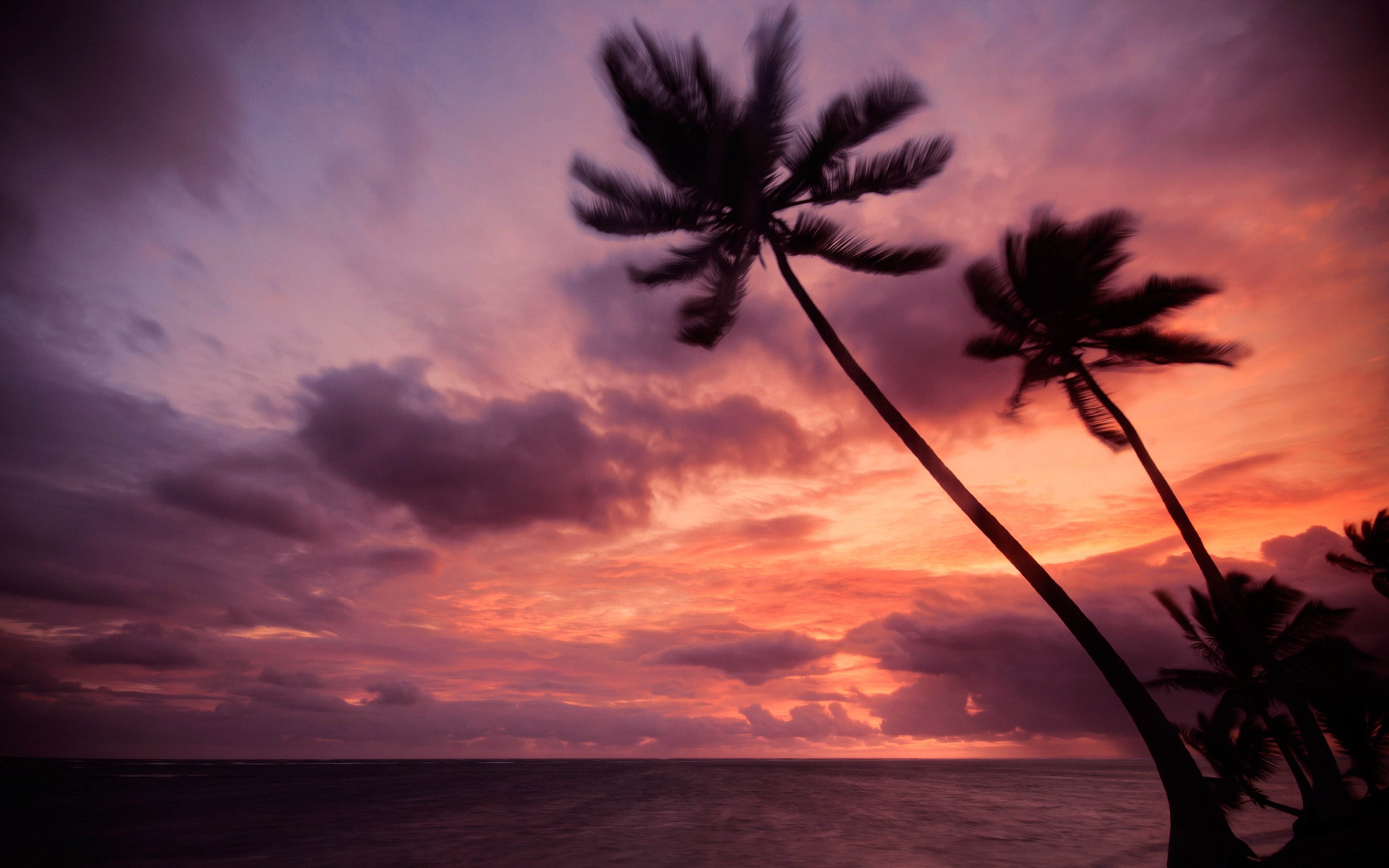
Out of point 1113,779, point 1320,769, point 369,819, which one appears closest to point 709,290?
point 1320,769

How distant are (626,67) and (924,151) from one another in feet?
20.3

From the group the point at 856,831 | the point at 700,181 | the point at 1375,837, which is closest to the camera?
the point at 1375,837

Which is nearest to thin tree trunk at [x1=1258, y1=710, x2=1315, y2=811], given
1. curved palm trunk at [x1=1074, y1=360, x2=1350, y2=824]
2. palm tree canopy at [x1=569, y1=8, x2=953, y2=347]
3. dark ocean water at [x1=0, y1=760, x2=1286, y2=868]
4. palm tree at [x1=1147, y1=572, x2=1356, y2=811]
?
palm tree at [x1=1147, y1=572, x2=1356, y2=811]

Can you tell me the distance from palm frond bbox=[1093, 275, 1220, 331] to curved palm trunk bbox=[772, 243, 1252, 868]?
6667mm

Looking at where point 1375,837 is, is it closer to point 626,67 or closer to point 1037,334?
point 1037,334

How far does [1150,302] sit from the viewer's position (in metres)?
13.4

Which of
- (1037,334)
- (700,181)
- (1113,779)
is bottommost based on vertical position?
(1113,779)

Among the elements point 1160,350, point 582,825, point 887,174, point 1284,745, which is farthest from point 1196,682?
point 582,825

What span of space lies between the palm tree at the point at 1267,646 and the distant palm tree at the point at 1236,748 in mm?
228

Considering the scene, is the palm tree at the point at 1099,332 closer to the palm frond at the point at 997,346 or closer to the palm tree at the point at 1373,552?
the palm frond at the point at 997,346

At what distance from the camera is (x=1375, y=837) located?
796 centimetres

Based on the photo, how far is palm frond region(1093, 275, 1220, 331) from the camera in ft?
43.3

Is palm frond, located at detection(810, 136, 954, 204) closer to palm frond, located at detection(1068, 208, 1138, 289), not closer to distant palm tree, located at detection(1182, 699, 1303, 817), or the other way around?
palm frond, located at detection(1068, 208, 1138, 289)

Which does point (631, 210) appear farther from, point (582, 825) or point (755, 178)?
point (582, 825)
